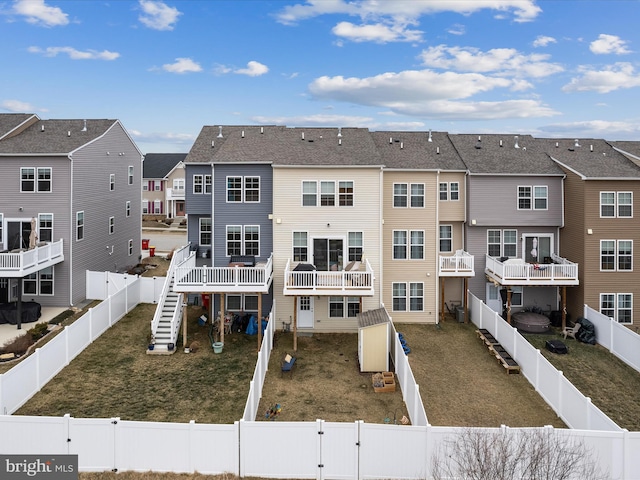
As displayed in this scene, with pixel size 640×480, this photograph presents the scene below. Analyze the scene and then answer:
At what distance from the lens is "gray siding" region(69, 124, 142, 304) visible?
2434 centimetres

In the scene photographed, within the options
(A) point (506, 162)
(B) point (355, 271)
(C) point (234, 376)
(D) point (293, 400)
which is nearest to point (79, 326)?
(C) point (234, 376)

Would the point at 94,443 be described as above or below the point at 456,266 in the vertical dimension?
below

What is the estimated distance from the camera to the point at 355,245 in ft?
73.2

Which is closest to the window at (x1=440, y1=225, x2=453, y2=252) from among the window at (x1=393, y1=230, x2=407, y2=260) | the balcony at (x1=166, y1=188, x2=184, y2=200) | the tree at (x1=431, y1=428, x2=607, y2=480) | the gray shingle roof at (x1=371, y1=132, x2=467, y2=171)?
the window at (x1=393, y1=230, x2=407, y2=260)

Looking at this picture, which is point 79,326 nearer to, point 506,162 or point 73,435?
point 73,435

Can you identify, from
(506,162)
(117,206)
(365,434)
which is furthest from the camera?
(117,206)

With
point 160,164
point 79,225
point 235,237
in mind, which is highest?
point 160,164

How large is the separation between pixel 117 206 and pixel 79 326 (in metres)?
14.0

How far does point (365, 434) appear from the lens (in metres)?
10.4

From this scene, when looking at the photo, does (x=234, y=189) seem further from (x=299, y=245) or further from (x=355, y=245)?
(x=355, y=245)

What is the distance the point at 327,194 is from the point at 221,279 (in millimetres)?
6726

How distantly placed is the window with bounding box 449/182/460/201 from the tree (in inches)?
648

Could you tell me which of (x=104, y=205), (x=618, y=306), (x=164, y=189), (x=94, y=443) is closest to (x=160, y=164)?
(x=164, y=189)

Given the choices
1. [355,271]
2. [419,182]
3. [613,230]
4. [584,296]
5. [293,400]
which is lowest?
[293,400]
